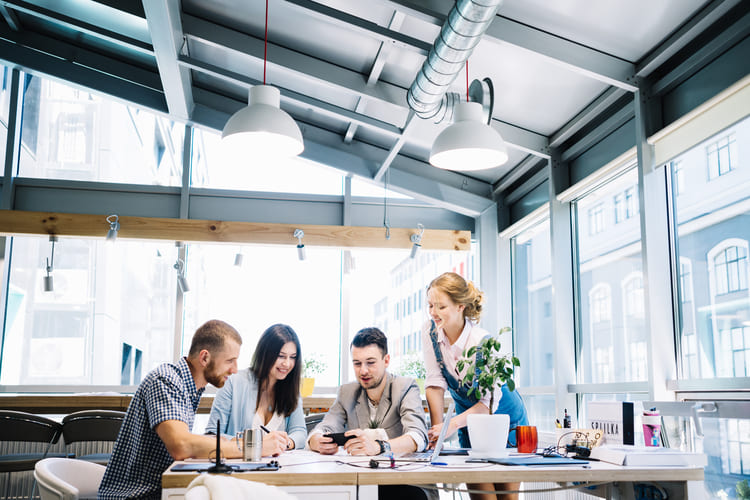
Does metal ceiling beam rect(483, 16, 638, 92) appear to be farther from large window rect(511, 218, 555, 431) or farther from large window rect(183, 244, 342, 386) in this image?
large window rect(183, 244, 342, 386)

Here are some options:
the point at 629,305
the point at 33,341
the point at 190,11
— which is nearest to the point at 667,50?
the point at 629,305

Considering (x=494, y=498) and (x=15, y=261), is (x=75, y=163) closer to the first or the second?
(x=15, y=261)

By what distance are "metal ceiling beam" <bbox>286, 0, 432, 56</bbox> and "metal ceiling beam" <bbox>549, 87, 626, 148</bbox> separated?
49.5 inches

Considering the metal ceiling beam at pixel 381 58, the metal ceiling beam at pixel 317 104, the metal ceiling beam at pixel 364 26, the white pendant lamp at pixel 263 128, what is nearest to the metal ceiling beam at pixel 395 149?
the metal ceiling beam at pixel 317 104

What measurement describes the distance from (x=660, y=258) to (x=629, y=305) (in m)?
0.61

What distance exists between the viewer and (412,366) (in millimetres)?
6863

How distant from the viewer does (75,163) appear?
22.2ft

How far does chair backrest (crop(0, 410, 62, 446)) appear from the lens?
13.9 feet

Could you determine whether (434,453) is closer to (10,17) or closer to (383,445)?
(383,445)

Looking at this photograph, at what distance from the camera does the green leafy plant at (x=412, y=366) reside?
6781 millimetres

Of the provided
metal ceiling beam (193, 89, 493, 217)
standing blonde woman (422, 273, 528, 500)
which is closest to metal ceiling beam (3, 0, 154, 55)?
metal ceiling beam (193, 89, 493, 217)

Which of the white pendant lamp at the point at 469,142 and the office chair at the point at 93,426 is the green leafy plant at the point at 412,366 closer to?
the office chair at the point at 93,426

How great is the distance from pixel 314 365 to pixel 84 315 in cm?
231

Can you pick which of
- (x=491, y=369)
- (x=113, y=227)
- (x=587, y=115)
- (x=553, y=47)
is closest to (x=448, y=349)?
(x=491, y=369)
